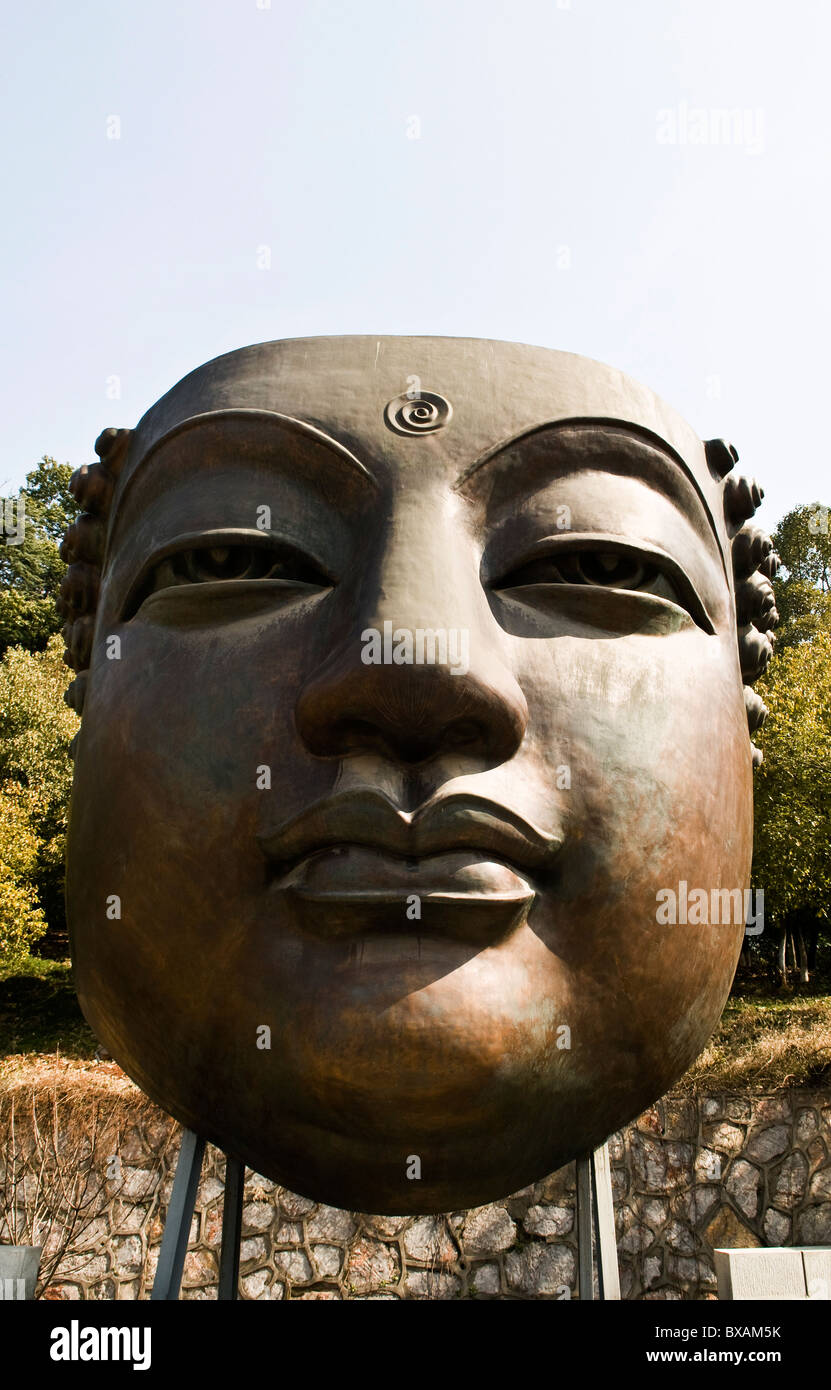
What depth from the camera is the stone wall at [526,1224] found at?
10344mm

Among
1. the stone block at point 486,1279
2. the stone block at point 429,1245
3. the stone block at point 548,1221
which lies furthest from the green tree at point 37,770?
the stone block at point 548,1221

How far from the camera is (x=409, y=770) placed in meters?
2.65

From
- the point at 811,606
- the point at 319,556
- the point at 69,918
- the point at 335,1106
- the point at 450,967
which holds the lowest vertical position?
the point at 335,1106

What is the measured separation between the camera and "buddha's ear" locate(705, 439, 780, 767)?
3648 millimetres

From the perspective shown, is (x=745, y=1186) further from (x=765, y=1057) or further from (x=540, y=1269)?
(x=540, y=1269)

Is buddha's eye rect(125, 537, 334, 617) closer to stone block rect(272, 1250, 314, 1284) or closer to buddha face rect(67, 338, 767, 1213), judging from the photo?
buddha face rect(67, 338, 767, 1213)

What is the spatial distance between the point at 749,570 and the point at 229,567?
1958mm

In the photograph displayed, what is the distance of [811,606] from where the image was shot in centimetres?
2894

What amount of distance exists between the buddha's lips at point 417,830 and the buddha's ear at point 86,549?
1591mm

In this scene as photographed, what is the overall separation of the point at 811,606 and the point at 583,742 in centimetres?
2836

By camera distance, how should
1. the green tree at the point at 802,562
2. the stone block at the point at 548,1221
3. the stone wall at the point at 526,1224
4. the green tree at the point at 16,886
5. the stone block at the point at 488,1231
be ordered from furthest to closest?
1. the green tree at the point at 802,562
2. the green tree at the point at 16,886
3. the stone block at the point at 548,1221
4. the stone block at the point at 488,1231
5. the stone wall at the point at 526,1224

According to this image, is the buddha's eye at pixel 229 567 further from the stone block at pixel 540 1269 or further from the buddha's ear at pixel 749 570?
the stone block at pixel 540 1269
